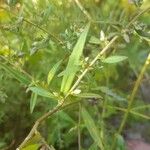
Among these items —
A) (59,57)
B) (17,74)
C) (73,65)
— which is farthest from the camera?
(59,57)

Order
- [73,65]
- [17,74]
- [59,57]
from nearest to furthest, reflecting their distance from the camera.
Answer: [73,65], [17,74], [59,57]

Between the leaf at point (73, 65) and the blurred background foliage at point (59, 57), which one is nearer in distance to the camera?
the leaf at point (73, 65)

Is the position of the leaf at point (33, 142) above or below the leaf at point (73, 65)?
below

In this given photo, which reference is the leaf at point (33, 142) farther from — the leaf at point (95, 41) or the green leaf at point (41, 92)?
the leaf at point (95, 41)

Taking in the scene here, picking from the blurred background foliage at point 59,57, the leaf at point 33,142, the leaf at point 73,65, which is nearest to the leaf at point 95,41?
the blurred background foliage at point 59,57

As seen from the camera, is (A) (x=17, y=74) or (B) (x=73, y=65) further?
(A) (x=17, y=74)

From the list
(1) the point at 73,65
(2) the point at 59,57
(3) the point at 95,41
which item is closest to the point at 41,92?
(1) the point at 73,65

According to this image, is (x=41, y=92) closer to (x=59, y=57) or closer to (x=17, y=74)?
(x=17, y=74)

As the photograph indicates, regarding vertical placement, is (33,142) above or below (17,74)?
below
